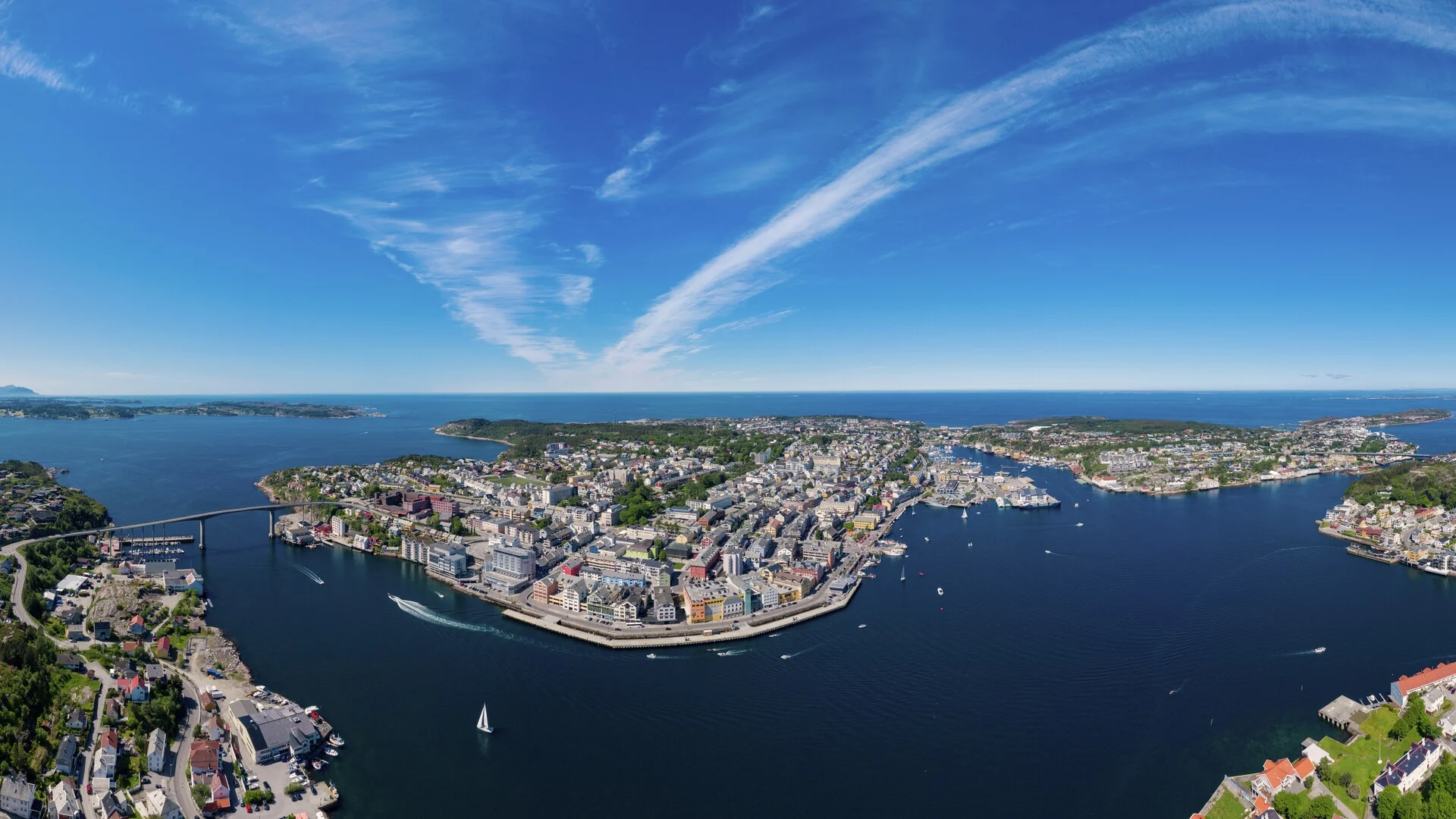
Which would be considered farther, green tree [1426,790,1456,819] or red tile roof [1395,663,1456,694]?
red tile roof [1395,663,1456,694]

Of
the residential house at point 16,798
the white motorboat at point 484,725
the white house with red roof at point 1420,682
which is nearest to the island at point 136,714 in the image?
the residential house at point 16,798

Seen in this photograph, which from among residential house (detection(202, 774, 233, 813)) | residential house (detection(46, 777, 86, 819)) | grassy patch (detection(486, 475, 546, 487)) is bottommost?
residential house (detection(202, 774, 233, 813))

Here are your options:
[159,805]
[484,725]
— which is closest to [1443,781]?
[484,725]


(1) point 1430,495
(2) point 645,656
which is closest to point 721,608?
(2) point 645,656

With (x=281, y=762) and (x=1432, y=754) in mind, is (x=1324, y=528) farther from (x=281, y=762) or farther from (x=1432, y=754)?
(x=281, y=762)

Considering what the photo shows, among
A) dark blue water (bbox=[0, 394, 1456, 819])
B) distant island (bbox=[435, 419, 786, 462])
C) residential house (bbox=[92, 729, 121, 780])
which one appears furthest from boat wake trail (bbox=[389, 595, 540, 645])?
distant island (bbox=[435, 419, 786, 462])

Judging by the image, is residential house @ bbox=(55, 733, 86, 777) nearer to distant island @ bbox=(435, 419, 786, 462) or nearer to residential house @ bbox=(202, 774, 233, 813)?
residential house @ bbox=(202, 774, 233, 813)

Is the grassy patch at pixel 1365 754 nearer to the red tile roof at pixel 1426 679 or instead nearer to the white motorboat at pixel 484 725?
the red tile roof at pixel 1426 679

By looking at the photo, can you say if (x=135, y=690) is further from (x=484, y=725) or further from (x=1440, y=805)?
(x=1440, y=805)
